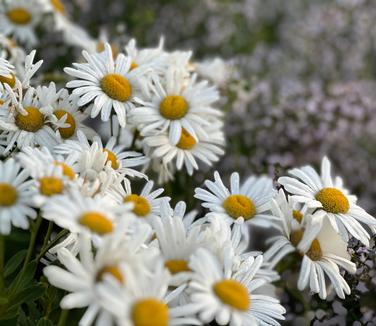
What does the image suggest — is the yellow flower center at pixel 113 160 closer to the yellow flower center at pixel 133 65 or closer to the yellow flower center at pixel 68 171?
the yellow flower center at pixel 68 171

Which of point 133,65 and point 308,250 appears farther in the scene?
point 133,65

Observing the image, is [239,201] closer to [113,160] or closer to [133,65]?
[113,160]

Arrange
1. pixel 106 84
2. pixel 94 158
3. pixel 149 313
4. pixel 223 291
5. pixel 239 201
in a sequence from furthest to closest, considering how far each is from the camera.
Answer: pixel 106 84 < pixel 239 201 < pixel 94 158 < pixel 223 291 < pixel 149 313

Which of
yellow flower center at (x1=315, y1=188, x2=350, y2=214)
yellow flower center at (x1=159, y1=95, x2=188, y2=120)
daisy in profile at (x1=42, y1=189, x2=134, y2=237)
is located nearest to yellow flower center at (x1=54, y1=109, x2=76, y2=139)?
yellow flower center at (x1=159, y1=95, x2=188, y2=120)

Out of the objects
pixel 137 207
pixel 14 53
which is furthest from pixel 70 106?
pixel 14 53

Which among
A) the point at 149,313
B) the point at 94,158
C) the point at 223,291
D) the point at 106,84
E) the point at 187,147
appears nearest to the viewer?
the point at 149,313

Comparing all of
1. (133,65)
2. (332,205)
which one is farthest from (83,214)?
(133,65)

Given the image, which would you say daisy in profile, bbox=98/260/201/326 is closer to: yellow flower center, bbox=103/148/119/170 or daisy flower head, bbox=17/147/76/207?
daisy flower head, bbox=17/147/76/207
